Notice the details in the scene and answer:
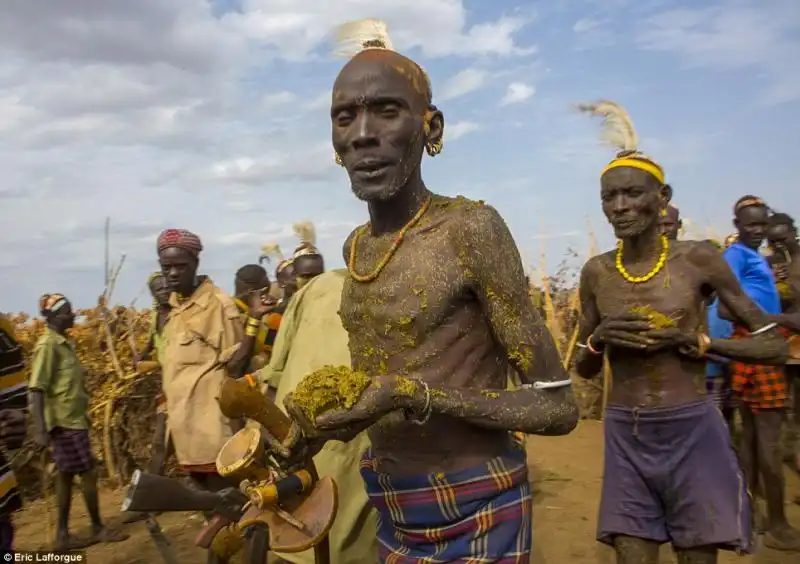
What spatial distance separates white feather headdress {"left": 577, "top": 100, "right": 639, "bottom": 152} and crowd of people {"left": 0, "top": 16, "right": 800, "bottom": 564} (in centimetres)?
2

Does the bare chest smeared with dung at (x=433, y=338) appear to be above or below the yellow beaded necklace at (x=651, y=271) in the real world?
below

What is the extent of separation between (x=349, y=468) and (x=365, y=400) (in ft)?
7.67

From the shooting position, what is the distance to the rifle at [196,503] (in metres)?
1.75

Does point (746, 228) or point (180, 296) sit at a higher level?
point (746, 228)

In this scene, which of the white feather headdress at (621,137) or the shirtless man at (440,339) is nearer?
the shirtless man at (440,339)

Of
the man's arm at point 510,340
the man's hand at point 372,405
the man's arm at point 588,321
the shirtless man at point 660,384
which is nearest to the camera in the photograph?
the man's hand at point 372,405

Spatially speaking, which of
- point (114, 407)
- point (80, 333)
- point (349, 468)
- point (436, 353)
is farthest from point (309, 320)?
point (80, 333)

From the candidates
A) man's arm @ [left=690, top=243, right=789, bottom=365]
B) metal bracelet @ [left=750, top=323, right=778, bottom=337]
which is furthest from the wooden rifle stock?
metal bracelet @ [left=750, top=323, right=778, bottom=337]

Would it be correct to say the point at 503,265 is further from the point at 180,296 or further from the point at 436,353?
the point at 180,296

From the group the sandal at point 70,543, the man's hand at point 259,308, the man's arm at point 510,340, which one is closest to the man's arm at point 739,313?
the man's arm at point 510,340

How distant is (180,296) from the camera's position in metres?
5.13

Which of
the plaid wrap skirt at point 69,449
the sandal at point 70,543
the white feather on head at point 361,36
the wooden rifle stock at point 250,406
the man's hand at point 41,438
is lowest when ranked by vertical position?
the sandal at point 70,543

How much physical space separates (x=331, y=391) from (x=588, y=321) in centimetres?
225

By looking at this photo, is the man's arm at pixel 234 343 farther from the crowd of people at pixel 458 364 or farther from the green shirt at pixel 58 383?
the green shirt at pixel 58 383
